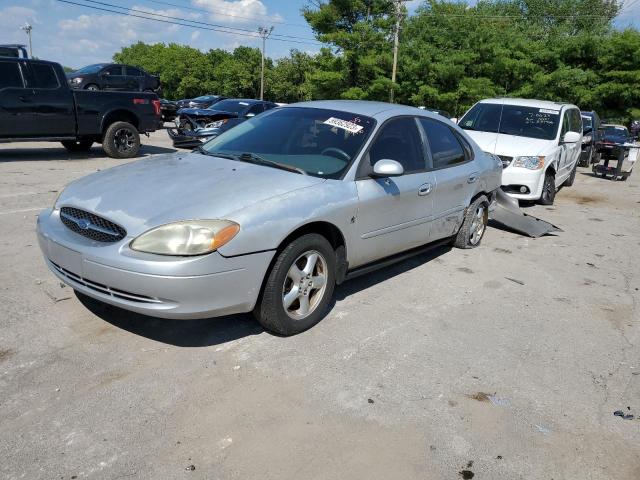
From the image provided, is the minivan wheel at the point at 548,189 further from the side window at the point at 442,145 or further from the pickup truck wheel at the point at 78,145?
the pickup truck wheel at the point at 78,145

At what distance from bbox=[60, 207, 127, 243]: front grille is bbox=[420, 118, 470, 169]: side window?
2966 mm

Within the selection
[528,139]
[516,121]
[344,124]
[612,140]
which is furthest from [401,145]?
[612,140]

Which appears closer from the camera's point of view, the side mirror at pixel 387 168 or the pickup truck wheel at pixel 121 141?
the side mirror at pixel 387 168

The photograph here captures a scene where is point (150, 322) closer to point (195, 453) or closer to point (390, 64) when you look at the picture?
point (195, 453)

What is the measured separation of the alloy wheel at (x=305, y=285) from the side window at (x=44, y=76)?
938 cm

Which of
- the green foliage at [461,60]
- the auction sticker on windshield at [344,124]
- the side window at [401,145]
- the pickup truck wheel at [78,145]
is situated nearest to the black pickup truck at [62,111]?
the pickup truck wheel at [78,145]

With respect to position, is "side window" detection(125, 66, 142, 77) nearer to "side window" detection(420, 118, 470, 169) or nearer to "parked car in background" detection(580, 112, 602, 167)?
A: "parked car in background" detection(580, 112, 602, 167)

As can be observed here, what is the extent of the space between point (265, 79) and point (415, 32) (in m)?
21.6

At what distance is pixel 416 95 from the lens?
34.2 metres

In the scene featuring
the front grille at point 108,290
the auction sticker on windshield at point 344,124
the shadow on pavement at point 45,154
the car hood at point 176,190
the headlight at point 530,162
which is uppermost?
the auction sticker on windshield at point 344,124

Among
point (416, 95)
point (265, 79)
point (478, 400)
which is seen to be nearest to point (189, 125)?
point (478, 400)

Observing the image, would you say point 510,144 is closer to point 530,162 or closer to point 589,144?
point 530,162

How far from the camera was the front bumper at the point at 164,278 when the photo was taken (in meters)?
3.11

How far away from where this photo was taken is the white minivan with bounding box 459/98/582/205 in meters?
8.82
